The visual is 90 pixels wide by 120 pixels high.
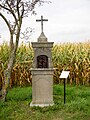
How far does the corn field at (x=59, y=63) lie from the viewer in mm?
15188

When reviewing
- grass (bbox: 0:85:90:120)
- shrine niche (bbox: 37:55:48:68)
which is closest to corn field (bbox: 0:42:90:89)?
grass (bbox: 0:85:90:120)

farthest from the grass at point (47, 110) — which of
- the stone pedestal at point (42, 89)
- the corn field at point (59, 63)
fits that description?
the corn field at point (59, 63)

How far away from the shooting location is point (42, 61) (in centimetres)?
1055

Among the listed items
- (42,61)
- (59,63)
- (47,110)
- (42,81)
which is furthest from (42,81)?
(59,63)

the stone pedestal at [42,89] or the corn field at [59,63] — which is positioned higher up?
the corn field at [59,63]

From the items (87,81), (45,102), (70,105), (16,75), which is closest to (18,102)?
(45,102)

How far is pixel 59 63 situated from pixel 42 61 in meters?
5.48

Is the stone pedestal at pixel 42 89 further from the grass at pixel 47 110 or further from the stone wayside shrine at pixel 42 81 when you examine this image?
the grass at pixel 47 110

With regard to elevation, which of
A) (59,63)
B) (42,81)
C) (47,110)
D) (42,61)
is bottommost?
(47,110)

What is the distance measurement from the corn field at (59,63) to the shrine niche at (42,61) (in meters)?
4.40

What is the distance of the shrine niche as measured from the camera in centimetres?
1057

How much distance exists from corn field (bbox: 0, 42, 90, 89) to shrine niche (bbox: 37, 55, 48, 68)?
14.4ft

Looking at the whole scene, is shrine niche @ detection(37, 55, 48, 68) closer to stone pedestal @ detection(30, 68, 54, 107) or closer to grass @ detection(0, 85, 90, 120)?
stone pedestal @ detection(30, 68, 54, 107)

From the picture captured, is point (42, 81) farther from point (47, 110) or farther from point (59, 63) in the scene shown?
point (59, 63)
